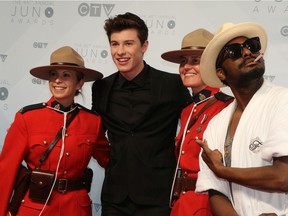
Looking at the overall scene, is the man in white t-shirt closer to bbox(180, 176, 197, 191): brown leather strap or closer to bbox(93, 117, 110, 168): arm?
bbox(180, 176, 197, 191): brown leather strap

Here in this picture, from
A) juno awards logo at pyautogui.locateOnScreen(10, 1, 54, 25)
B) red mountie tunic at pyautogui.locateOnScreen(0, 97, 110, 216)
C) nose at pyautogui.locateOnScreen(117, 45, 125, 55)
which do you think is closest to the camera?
red mountie tunic at pyautogui.locateOnScreen(0, 97, 110, 216)

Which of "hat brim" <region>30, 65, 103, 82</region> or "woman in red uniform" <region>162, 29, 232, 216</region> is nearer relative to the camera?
"woman in red uniform" <region>162, 29, 232, 216</region>

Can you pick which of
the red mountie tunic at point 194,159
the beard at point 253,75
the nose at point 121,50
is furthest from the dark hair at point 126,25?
the beard at point 253,75

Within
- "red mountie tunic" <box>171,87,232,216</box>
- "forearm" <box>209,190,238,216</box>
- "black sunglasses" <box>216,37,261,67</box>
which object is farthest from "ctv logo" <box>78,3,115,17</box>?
"forearm" <box>209,190,238,216</box>

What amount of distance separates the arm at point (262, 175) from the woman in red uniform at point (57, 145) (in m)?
0.86

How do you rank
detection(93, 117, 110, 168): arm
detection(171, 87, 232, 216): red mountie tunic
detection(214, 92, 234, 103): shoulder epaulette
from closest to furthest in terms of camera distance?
detection(171, 87, 232, 216): red mountie tunic, detection(214, 92, 234, 103): shoulder epaulette, detection(93, 117, 110, 168): arm

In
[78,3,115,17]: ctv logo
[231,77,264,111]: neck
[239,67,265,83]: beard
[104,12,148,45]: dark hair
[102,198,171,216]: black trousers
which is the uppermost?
[78,3,115,17]: ctv logo

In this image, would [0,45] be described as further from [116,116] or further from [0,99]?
[116,116]

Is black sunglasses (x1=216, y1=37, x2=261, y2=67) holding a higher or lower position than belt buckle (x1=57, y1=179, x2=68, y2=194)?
higher

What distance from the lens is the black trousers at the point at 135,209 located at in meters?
2.20

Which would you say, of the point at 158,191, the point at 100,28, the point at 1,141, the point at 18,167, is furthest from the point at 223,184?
the point at 1,141

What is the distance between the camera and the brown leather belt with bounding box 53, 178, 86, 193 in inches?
82.5

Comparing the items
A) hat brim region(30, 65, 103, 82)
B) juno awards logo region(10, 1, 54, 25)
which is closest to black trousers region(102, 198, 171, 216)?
hat brim region(30, 65, 103, 82)

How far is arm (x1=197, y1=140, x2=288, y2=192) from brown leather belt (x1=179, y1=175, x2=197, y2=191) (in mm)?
406
